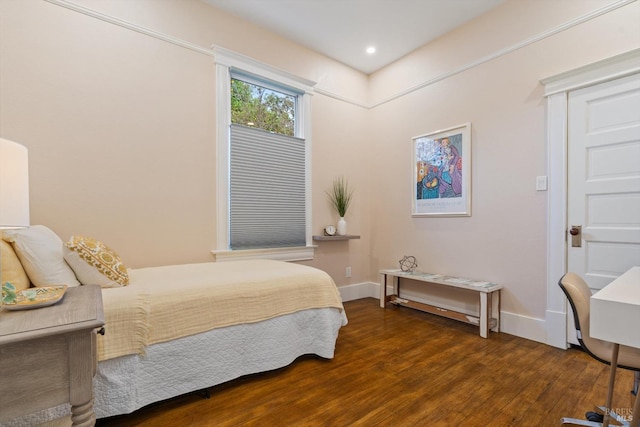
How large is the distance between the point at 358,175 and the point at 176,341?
2.98 metres

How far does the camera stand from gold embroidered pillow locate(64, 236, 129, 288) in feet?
5.45

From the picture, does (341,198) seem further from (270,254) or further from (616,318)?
(616,318)

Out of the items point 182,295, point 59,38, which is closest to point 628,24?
point 182,295

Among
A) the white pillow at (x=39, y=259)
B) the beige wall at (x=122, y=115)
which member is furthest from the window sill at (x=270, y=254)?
the white pillow at (x=39, y=259)

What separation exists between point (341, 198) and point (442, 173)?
3.89 feet

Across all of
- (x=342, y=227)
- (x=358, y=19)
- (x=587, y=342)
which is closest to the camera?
(x=587, y=342)

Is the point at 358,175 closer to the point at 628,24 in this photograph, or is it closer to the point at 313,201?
the point at 313,201

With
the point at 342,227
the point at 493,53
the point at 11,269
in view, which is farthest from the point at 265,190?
the point at 493,53

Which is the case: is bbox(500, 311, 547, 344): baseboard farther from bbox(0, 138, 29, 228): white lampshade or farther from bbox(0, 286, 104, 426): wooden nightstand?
bbox(0, 138, 29, 228): white lampshade

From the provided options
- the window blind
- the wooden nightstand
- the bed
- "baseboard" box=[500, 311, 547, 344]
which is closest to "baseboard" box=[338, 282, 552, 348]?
"baseboard" box=[500, 311, 547, 344]

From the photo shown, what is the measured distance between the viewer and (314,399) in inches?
67.4

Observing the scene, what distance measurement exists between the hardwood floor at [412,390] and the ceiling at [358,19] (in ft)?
10.0

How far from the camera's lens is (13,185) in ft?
3.51

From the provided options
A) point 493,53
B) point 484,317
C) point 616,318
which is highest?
point 493,53
